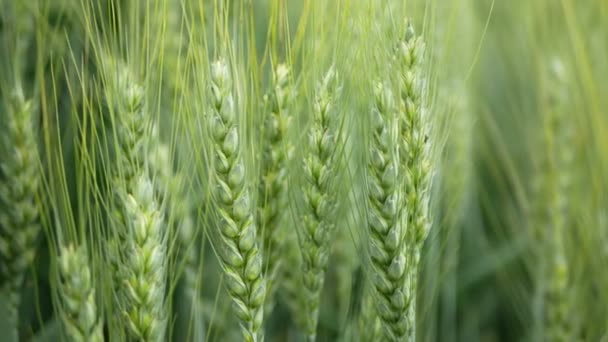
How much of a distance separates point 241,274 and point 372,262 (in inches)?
7.4

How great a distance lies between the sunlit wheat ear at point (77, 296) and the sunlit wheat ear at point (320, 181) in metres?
0.31

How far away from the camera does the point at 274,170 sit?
1017 mm

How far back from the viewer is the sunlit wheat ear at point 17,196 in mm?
1041

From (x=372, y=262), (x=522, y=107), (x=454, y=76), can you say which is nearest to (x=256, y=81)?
(x=372, y=262)

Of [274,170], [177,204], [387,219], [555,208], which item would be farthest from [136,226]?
[555,208]

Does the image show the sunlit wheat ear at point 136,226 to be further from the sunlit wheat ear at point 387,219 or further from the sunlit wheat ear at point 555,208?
the sunlit wheat ear at point 555,208

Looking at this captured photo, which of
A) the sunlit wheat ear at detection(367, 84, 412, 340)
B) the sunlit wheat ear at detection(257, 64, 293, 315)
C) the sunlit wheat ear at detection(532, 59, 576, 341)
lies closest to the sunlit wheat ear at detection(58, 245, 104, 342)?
the sunlit wheat ear at detection(257, 64, 293, 315)

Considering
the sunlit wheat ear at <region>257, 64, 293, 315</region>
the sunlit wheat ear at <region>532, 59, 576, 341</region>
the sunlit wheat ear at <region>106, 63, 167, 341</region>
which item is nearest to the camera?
the sunlit wheat ear at <region>106, 63, 167, 341</region>

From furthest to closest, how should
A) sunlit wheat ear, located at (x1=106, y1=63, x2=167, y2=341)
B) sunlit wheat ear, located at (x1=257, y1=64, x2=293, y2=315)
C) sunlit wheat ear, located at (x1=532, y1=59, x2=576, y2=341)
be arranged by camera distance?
sunlit wheat ear, located at (x1=532, y1=59, x2=576, y2=341)
sunlit wheat ear, located at (x1=257, y1=64, x2=293, y2=315)
sunlit wheat ear, located at (x1=106, y1=63, x2=167, y2=341)

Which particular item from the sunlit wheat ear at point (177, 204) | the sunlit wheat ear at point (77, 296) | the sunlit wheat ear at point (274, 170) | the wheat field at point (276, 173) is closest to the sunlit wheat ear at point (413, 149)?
the wheat field at point (276, 173)

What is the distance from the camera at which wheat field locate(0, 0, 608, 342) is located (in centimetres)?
90

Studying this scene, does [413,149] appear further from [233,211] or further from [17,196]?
[17,196]

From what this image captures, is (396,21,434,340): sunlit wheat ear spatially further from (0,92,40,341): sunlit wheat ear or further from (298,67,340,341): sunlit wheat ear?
(0,92,40,341): sunlit wheat ear

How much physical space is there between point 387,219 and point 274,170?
7.9 inches
